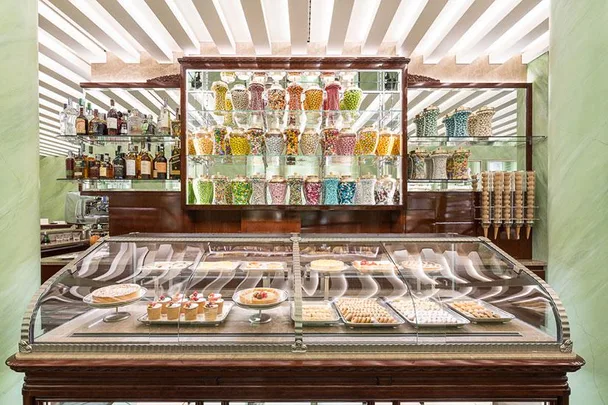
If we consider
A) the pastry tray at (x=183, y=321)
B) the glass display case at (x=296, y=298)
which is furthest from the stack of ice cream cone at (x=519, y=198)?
the pastry tray at (x=183, y=321)

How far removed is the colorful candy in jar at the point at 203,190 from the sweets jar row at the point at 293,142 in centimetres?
25

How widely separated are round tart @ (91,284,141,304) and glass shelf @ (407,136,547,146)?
2913mm

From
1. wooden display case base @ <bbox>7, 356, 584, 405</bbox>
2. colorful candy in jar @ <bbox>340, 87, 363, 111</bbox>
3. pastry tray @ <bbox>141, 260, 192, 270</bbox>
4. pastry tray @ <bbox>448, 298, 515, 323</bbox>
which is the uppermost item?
colorful candy in jar @ <bbox>340, 87, 363, 111</bbox>

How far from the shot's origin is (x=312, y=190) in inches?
132

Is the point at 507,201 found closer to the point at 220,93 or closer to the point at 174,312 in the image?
the point at 220,93

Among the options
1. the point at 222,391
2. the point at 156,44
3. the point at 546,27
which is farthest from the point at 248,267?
the point at 546,27

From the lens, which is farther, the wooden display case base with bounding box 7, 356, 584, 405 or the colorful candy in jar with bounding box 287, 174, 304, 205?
the colorful candy in jar with bounding box 287, 174, 304, 205

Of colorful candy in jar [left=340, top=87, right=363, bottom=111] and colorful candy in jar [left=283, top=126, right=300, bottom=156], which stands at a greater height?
colorful candy in jar [left=340, top=87, right=363, bottom=111]

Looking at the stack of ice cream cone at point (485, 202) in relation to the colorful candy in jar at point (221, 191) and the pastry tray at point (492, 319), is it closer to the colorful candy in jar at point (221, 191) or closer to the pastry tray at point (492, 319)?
the pastry tray at point (492, 319)

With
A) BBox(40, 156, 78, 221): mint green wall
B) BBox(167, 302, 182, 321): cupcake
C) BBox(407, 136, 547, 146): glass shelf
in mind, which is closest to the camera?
BBox(167, 302, 182, 321): cupcake

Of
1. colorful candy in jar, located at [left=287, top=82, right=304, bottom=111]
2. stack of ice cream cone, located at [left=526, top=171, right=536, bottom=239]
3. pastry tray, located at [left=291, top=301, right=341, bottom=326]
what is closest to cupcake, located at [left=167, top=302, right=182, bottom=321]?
pastry tray, located at [left=291, top=301, right=341, bottom=326]

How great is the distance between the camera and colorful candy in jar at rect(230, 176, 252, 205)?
3.38 metres

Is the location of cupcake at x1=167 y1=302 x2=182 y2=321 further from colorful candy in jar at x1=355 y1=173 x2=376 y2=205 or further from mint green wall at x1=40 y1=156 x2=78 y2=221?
mint green wall at x1=40 y1=156 x2=78 y2=221

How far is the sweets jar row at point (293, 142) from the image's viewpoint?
130 inches
